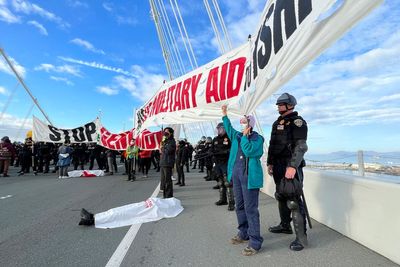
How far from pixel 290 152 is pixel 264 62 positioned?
129 cm

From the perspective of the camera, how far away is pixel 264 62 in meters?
4.58

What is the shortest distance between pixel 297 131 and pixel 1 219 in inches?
233

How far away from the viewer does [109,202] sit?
28.2 feet

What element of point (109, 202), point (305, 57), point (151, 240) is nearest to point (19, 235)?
point (151, 240)

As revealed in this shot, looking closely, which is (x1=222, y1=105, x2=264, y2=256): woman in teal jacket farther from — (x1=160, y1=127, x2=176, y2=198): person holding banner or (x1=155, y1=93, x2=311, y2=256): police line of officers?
(x1=160, y1=127, x2=176, y2=198): person holding banner

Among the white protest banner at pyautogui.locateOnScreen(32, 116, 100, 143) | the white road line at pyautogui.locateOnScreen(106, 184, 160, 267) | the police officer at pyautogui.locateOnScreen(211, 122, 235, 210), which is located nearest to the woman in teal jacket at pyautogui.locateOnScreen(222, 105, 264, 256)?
the white road line at pyautogui.locateOnScreen(106, 184, 160, 267)

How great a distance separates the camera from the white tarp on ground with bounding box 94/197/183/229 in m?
5.97

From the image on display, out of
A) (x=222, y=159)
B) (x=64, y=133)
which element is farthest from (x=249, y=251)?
(x=64, y=133)

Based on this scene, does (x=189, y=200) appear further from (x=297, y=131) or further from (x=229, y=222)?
(x=297, y=131)

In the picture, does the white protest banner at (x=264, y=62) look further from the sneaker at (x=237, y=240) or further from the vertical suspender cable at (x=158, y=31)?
the vertical suspender cable at (x=158, y=31)

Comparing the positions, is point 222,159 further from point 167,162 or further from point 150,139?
point 150,139

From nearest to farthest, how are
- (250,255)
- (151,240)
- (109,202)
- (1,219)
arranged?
(250,255), (151,240), (1,219), (109,202)

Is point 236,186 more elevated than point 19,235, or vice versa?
point 236,186

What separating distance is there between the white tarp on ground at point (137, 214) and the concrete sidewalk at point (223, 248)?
34cm
